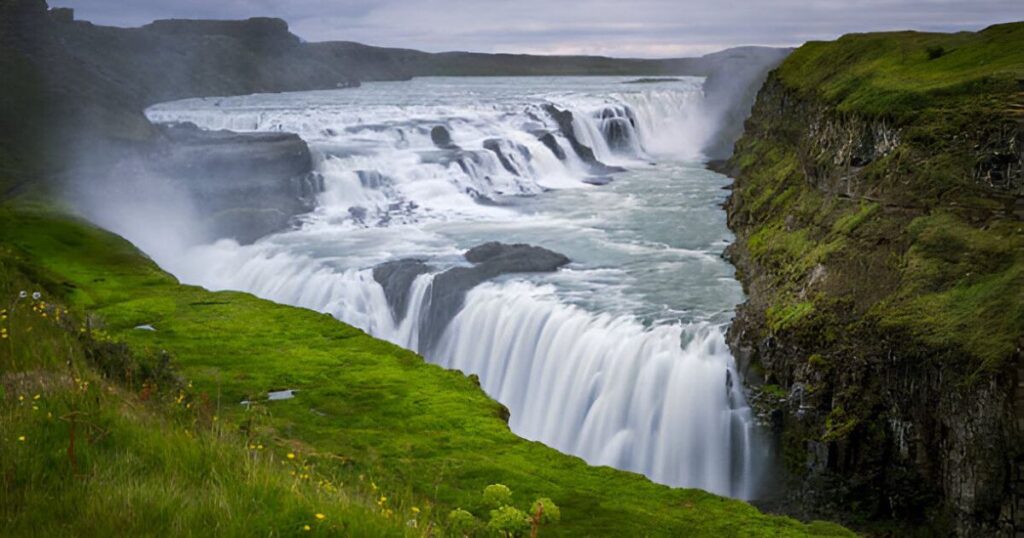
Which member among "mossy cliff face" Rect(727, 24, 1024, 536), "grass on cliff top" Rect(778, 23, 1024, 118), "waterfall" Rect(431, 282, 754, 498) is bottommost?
"waterfall" Rect(431, 282, 754, 498)

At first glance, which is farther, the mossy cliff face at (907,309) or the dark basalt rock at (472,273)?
the dark basalt rock at (472,273)

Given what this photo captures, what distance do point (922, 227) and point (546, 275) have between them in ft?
34.1

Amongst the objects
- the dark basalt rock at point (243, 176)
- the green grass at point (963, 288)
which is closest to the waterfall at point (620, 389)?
the green grass at point (963, 288)

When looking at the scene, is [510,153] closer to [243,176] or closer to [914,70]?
[243,176]

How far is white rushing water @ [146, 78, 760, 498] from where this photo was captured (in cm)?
1753

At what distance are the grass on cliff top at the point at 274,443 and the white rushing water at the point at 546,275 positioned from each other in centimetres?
648

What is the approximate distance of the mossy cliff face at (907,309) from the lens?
12.6m

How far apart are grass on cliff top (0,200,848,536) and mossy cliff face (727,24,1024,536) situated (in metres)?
5.17

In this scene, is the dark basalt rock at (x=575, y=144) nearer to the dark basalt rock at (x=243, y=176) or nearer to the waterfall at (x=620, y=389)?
the dark basalt rock at (x=243, y=176)

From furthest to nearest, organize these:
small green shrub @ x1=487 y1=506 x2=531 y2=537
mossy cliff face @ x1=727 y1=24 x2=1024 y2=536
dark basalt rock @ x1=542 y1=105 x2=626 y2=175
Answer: dark basalt rock @ x1=542 y1=105 x2=626 y2=175
mossy cliff face @ x1=727 y1=24 x2=1024 y2=536
small green shrub @ x1=487 y1=506 x2=531 y2=537

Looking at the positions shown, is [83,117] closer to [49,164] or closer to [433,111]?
[49,164]

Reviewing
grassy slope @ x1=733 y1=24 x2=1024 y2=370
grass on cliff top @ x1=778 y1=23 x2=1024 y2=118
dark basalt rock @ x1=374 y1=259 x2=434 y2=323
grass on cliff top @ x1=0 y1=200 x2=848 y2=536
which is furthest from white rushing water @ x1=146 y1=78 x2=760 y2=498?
grass on cliff top @ x1=0 y1=200 x2=848 y2=536

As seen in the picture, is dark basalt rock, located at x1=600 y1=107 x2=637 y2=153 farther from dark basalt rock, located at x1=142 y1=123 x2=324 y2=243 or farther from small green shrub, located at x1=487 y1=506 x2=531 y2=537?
small green shrub, located at x1=487 y1=506 x2=531 y2=537

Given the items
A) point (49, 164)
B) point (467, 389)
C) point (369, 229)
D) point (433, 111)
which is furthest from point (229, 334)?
point (433, 111)
